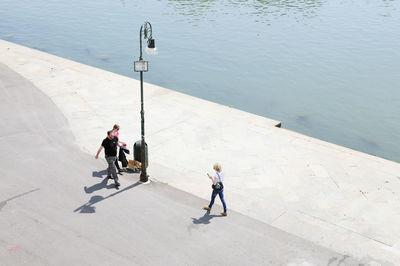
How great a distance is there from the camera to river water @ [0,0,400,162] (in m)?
25.4

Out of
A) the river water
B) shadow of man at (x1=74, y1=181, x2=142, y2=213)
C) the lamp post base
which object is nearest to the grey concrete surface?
shadow of man at (x1=74, y1=181, x2=142, y2=213)

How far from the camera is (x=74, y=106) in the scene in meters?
19.1

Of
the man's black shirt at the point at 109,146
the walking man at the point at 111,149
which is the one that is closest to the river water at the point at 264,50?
the walking man at the point at 111,149

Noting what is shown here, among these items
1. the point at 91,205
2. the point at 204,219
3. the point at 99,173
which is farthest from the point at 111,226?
the point at 99,173

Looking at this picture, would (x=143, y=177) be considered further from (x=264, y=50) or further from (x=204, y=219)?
(x=264, y=50)

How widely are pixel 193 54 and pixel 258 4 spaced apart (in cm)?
2206

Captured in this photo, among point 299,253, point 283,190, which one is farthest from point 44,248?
point 283,190

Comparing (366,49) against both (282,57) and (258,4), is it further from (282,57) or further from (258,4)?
(258,4)

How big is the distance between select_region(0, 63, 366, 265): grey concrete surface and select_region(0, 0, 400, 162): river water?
42.1ft

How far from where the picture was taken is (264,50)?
3694 cm

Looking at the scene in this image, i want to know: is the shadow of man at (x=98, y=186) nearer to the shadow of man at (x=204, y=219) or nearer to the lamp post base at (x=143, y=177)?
the lamp post base at (x=143, y=177)

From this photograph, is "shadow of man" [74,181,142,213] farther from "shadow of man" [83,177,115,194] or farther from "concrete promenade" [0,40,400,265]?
"concrete promenade" [0,40,400,265]

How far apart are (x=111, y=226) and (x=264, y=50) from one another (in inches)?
1168

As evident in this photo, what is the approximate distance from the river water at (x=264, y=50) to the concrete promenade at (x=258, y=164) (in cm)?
629
